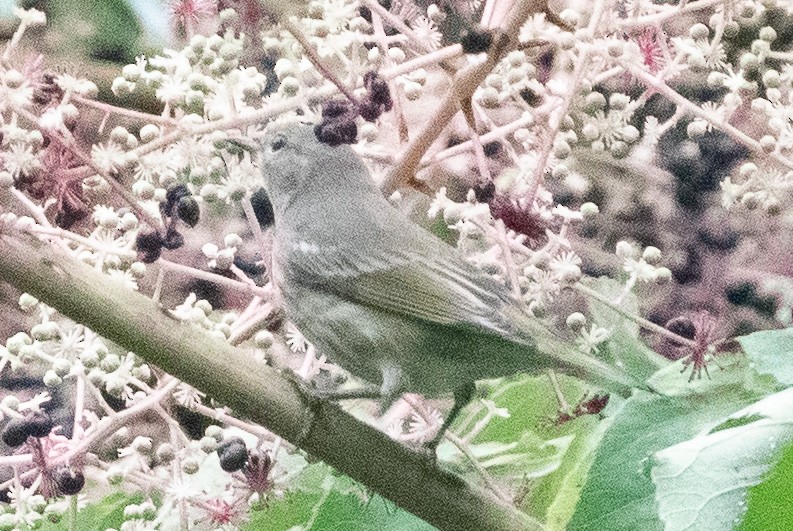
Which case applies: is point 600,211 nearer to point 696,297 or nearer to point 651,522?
point 696,297

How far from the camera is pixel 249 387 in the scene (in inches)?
19.8

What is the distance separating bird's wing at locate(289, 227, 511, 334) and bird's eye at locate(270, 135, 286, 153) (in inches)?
2.6

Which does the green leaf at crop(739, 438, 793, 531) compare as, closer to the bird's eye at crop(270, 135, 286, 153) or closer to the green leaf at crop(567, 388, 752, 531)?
the green leaf at crop(567, 388, 752, 531)

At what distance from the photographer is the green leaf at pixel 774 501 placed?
0.40 meters

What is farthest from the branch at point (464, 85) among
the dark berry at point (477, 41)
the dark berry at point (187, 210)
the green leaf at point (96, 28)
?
the green leaf at point (96, 28)

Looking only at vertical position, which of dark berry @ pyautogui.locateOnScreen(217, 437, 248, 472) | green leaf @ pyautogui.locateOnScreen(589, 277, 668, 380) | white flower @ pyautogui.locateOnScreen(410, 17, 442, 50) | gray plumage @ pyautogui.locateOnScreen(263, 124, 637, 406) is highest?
white flower @ pyautogui.locateOnScreen(410, 17, 442, 50)

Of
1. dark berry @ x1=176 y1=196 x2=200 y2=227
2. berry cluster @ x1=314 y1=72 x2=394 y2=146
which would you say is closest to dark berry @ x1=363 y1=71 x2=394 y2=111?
berry cluster @ x1=314 y1=72 x2=394 y2=146

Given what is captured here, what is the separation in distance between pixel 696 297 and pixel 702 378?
0.11 metres

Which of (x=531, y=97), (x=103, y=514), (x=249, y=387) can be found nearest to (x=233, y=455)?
(x=249, y=387)

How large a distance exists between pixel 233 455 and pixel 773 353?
11.3 inches

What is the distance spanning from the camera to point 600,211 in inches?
28.2

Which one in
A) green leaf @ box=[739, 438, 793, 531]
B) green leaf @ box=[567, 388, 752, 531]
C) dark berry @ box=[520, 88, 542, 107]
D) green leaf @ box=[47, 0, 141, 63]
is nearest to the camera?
green leaf @ box=[739, 438, 793, 531]

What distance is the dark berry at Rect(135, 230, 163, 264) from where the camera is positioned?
1.80 feet

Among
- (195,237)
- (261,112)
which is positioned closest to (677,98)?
(261,112)
